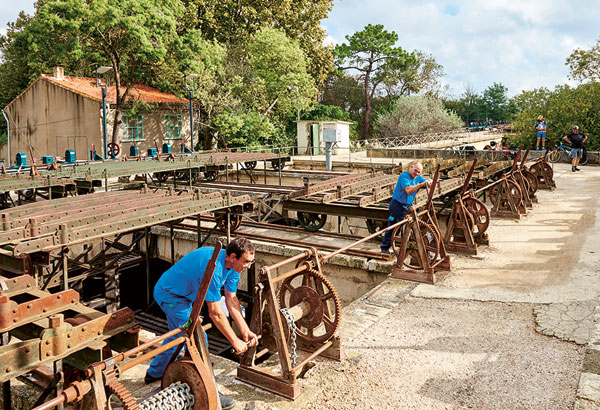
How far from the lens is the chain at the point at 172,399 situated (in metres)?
3.78

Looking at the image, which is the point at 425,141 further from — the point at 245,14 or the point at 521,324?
the point at 521,324

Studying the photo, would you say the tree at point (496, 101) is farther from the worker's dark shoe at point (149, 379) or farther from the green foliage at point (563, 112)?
the worker's dark shoe at point (149, 379)

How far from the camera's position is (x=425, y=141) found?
143 ft

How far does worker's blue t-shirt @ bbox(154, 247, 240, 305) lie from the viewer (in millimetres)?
4594

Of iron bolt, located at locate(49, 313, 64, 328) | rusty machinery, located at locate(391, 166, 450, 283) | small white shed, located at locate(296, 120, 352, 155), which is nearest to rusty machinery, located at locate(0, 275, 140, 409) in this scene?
iron bolt, located at locate(49, 313, 64, 328)

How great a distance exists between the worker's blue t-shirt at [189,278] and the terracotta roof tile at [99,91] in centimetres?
2457

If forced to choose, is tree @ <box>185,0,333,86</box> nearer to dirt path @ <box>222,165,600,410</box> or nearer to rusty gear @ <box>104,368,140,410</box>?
dirt path @ <box>222,165,600,410</box>

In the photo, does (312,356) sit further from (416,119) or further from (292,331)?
(416,119)

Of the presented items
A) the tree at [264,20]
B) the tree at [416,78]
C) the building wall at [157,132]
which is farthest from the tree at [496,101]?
the building wall at [157,132]

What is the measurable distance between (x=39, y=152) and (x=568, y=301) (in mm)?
29922

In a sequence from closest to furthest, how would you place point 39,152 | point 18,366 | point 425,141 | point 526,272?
point 18,366 → point 526,272 → point 39,152 → point 425,141

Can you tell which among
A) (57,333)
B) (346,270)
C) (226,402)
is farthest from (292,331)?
(346,270)

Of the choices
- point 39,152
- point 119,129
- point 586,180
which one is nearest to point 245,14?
point 119,129

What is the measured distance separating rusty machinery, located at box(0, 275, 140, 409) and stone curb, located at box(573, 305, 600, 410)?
3.64 m
